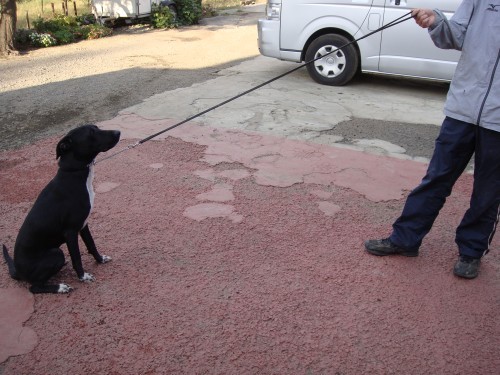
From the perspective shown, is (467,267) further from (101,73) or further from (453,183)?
(101,73)

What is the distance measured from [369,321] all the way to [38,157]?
381cm

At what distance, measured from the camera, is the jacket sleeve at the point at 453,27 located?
2705mm

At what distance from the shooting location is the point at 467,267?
3.08 meters

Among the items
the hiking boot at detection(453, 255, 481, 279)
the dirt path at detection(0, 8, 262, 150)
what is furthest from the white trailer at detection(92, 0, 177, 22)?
the hiking boot at detection(453, 255, 481, 279)

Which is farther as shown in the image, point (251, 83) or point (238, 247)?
point (251, 83)

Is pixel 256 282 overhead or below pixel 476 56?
below

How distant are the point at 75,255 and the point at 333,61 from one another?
18.3 ft

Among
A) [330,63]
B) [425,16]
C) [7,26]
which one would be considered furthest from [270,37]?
[7,26]

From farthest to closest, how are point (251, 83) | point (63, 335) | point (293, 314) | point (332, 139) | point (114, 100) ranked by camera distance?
1. point (251, 83)
2. point (114, 100)
3. point (332, 139)
4. point (293, 314)
5. point (63, 335)

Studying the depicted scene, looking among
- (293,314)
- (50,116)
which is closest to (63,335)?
(293,314)

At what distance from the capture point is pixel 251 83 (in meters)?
7.48

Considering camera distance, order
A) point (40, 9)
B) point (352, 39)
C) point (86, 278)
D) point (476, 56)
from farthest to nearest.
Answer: point (40, 9), point (352, 39), point (86, 278), point (476, 56)

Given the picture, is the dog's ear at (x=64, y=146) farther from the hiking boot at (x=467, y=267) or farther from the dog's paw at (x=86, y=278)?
the hiking boot at (x=467, y=267)

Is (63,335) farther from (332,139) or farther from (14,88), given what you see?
(14,88)
